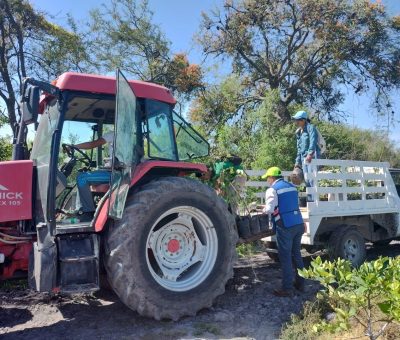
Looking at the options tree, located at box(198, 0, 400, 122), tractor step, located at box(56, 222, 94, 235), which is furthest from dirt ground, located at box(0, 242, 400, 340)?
tree, located at box(198, 0, 400, 122)

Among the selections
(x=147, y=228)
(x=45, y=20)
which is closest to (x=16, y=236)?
(x=147, y=228)

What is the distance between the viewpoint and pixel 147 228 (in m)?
4.80

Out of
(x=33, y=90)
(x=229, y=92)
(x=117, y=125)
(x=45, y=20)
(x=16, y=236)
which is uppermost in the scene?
(x=45, y=20)

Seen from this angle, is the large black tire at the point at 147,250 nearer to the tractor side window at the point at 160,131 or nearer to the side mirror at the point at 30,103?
the tractor side window at the point at 160,131

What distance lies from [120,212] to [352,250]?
13.8 ft

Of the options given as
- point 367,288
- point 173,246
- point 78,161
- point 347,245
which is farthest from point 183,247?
point 347,245

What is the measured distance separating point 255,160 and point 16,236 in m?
9.72

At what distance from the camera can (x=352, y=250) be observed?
7.28 metres

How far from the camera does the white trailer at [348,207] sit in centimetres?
693

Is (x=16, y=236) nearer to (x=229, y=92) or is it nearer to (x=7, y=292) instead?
(x=7, y=292)

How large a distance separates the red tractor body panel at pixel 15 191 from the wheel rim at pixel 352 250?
15.5 feet

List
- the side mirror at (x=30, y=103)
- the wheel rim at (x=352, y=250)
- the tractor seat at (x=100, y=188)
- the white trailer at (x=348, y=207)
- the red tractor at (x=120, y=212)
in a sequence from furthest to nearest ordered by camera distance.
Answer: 1. the wheel rim at (x=352, y=250)
2. the white trailer at (x=348, y=207)
3. the tractor seat at (x=100, y=188)
4. the red tractor at (x=120, y=212)
5. the side mirror at (x=30, y=103)

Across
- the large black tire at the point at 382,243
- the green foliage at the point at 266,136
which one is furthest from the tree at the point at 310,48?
the large black tire at the point at 382,243

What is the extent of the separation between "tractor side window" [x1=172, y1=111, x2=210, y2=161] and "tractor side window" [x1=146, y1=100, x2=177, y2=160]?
15 centimetres
